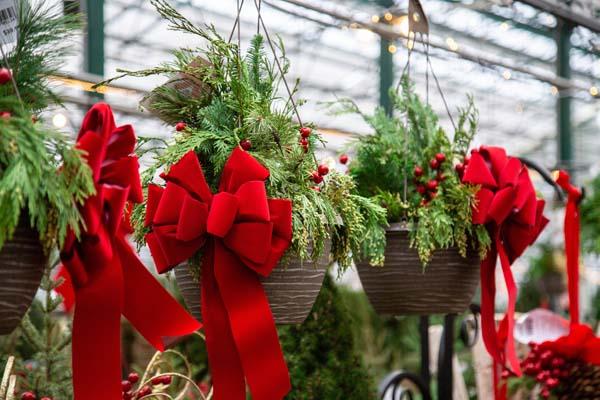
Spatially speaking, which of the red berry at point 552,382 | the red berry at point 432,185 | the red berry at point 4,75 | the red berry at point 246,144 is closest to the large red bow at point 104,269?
the red berry at point 4,75

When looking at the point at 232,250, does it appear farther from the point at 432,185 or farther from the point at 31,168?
the point at 432,185

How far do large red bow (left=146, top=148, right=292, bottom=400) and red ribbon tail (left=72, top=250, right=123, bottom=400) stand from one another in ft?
0.46

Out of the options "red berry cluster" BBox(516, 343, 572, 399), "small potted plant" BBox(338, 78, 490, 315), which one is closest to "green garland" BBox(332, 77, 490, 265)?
"small potted plant" BBox(338, 78, 490, 315)

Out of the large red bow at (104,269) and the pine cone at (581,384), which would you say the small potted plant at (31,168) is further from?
the pine cone at (581,384)

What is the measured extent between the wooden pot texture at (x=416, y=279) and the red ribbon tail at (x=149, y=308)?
1.81 feet

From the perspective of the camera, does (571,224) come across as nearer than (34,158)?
No

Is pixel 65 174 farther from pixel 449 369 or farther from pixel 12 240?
pixel 449 369

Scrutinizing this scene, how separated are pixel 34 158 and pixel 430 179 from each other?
3.11ft

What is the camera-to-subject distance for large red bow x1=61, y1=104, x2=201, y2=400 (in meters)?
0.96

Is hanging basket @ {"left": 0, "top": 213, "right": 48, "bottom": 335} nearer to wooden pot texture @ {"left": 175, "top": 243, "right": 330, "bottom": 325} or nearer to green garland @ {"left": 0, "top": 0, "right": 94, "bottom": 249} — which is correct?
green garland @ {"left": 0, "top": 0, "right": 94, "bottom": 249}

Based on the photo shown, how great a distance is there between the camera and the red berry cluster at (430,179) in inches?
63.0

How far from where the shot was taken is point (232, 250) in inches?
45.6

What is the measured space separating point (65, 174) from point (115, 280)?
0.60 ft

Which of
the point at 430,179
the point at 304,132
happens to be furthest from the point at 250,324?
the point at 430,179
